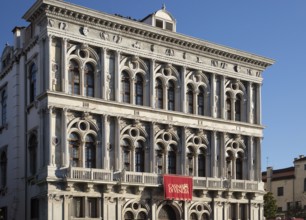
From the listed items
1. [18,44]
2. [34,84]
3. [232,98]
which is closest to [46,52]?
[34,84]

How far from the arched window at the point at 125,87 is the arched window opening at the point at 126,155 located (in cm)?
279

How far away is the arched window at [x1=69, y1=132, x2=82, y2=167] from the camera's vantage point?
37.1m

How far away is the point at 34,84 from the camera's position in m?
38.7

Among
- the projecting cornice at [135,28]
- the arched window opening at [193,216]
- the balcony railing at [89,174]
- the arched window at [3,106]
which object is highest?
the projecting cornice at [135,28]

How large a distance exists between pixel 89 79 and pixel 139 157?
6.13 m

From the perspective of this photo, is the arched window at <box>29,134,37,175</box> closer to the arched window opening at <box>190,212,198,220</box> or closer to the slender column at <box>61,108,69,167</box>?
the slender column at <box>61,108,69,167</box>

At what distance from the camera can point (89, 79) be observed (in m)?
38.8

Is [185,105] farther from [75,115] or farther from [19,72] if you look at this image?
[19,72]

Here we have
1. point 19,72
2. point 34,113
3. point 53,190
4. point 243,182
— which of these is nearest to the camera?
point 53,190

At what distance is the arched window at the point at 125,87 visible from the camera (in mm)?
39969

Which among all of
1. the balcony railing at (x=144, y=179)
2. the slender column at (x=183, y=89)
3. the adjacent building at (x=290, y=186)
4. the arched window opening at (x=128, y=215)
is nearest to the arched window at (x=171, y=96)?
the slender column at (x=183, y=89)

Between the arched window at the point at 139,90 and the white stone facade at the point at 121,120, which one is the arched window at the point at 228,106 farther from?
the arched window at the point at 139,90

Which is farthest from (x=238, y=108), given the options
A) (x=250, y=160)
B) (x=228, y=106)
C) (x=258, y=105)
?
(x=250, y=160)

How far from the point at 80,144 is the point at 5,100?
28.9ft
